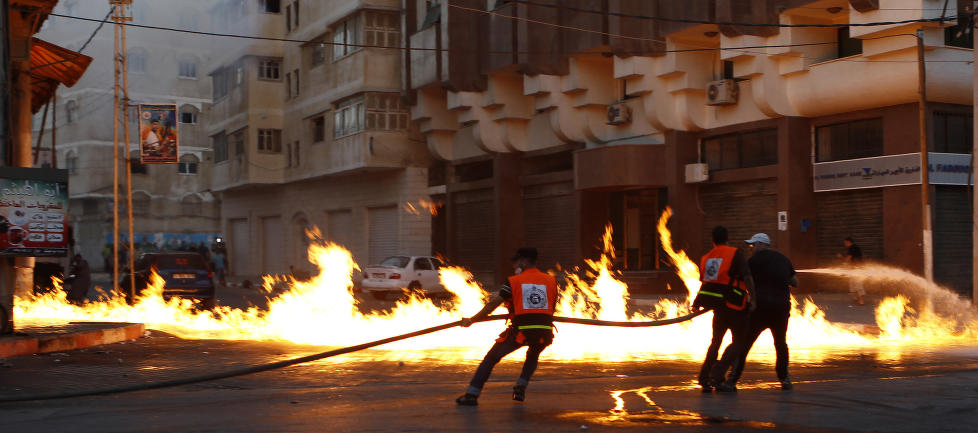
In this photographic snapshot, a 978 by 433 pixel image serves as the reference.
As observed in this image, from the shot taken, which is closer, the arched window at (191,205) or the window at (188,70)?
the window at (188,70)

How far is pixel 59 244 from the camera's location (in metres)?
15.4

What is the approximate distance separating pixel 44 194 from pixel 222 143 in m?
37.1

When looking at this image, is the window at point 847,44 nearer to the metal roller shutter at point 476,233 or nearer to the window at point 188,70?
the metal roller shutter at point 476,233

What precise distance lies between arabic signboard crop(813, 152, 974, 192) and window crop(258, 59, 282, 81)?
29.3 meters

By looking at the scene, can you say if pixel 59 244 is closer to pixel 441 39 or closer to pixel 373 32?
pixel 441 39

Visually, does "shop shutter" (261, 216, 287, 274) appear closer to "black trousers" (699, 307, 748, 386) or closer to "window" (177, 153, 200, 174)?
"window" (177, 153, 200, 174)

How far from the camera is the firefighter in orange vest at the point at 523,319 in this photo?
9109 mm

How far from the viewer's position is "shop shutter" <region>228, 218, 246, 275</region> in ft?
180

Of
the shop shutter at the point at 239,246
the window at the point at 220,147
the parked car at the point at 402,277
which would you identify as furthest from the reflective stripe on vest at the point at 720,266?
the shop shutter at the point at 239,246

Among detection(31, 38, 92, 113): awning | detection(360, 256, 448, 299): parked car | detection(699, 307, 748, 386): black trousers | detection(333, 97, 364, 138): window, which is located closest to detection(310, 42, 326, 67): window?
detection(333, 97, 364, 138): window

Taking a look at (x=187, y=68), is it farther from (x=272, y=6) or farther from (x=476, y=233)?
(x=476, y=233)

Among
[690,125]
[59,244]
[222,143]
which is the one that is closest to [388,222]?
[222,143]

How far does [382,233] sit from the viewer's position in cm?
4281

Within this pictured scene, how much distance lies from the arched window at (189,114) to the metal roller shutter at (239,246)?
49.3 ft
